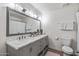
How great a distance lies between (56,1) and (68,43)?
680 mm

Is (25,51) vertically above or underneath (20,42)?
underneath

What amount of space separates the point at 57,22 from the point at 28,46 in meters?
0.58

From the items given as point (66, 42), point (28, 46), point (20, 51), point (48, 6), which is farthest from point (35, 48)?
point (48, 6)

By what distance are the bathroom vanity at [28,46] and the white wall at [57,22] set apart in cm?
11

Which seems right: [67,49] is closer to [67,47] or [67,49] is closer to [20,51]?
[67,47]

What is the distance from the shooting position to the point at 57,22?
136 centimetres

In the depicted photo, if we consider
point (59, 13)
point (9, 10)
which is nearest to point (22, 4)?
point (9, 10)

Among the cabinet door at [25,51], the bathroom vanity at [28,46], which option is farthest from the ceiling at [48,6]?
the cabinet door at [25,51]

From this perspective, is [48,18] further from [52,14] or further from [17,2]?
[17,2]

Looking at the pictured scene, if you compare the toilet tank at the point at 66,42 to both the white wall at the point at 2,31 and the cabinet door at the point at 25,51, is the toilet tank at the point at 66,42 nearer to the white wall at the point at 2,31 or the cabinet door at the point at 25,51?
the cabinet door at the point at 25,51

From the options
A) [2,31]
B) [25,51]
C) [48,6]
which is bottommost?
[25,51]

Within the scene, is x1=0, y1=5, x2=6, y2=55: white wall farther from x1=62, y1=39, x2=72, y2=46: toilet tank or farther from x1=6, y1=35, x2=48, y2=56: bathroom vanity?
x1=62, y1=39, x2=72, y2=46: toilet tank

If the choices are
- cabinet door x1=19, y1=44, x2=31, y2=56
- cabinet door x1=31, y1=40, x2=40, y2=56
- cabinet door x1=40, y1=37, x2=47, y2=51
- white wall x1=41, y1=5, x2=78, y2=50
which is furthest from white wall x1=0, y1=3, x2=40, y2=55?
white wall x1=41, y1=5, x2=78, y2=50

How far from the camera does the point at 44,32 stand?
1396 mm
